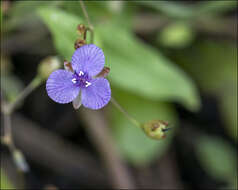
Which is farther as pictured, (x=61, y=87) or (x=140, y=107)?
(x=140, y=107)

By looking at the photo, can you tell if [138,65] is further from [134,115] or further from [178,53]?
[178,53]

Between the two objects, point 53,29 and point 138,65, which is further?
point 138,65

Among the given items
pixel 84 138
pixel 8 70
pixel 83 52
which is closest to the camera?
pixel 83 52

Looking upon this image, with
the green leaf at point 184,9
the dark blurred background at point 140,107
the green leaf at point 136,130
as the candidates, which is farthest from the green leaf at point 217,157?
the green leaf at point 184,9

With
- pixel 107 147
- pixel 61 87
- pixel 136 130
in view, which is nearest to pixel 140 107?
pixel 136 130

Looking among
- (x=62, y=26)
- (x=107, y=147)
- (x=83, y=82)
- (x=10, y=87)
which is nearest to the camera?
(x=83, y=82)

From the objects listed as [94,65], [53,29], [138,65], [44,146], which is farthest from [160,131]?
[44,146]

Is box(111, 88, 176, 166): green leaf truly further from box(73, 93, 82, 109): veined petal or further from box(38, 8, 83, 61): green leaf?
box(73, 93, 82, 109): veined petal

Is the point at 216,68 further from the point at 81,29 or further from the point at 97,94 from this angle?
the point at 97,94
